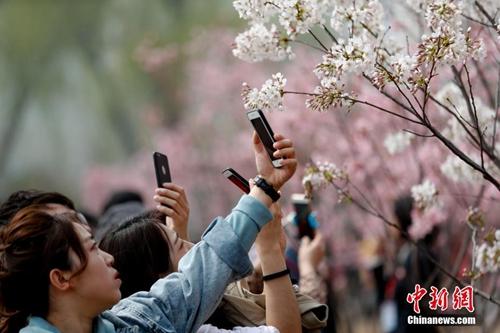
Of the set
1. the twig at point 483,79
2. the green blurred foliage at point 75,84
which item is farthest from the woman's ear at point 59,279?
the green blurred foliage at point 75,84

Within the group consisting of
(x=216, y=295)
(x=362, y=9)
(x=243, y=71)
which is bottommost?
(x=216, y=295)

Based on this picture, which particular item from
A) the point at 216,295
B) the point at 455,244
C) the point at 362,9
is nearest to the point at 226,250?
the point at 216,295

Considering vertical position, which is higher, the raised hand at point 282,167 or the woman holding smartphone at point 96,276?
the raised hand at point 282,167

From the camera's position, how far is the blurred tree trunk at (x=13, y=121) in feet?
56.3

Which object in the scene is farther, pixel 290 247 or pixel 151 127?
pixel 151 127

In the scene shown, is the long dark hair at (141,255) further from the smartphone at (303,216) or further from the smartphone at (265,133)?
the smartphone at (303,216)

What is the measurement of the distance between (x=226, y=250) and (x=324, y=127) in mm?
5387

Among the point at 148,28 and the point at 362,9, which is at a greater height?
the point at 148,28

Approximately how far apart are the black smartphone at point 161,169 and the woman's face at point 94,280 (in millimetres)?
683

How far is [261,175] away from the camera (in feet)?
6.16

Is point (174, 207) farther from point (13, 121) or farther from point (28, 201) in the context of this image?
point (13, 121)

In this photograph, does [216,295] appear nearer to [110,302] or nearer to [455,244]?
[110,302]

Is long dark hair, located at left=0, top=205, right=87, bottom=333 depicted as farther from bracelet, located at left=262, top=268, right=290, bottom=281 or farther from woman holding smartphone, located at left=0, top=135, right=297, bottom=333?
bracelet, located at left=262, top=268, right=290, bottom=281

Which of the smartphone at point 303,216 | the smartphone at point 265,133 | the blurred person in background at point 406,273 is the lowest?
the blurred person in background at point 406,273
